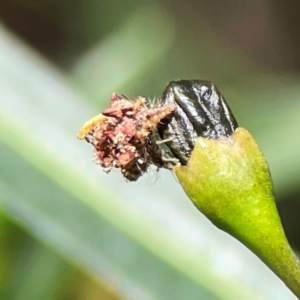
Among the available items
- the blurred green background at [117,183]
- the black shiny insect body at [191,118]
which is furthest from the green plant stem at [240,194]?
the blurred green background at [117,183]

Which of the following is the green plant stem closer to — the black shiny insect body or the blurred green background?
the black shiny insect body

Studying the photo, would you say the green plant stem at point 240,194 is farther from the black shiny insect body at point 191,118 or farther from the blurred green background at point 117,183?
the blurred green background at point 117,183

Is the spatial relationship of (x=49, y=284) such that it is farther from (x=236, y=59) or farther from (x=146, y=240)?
(x=236, y=59)

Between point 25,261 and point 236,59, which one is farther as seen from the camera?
point 236,59

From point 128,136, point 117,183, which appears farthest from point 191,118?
point 117,183

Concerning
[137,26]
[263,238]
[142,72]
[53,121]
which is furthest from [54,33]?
[263,238]

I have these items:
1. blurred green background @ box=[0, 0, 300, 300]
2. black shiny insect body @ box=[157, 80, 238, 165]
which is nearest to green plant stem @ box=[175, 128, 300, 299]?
black shiny insect body @ box=[157, 80, 238, 165]

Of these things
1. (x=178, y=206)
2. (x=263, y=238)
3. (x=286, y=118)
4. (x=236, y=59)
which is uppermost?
(x=236, y=59)
